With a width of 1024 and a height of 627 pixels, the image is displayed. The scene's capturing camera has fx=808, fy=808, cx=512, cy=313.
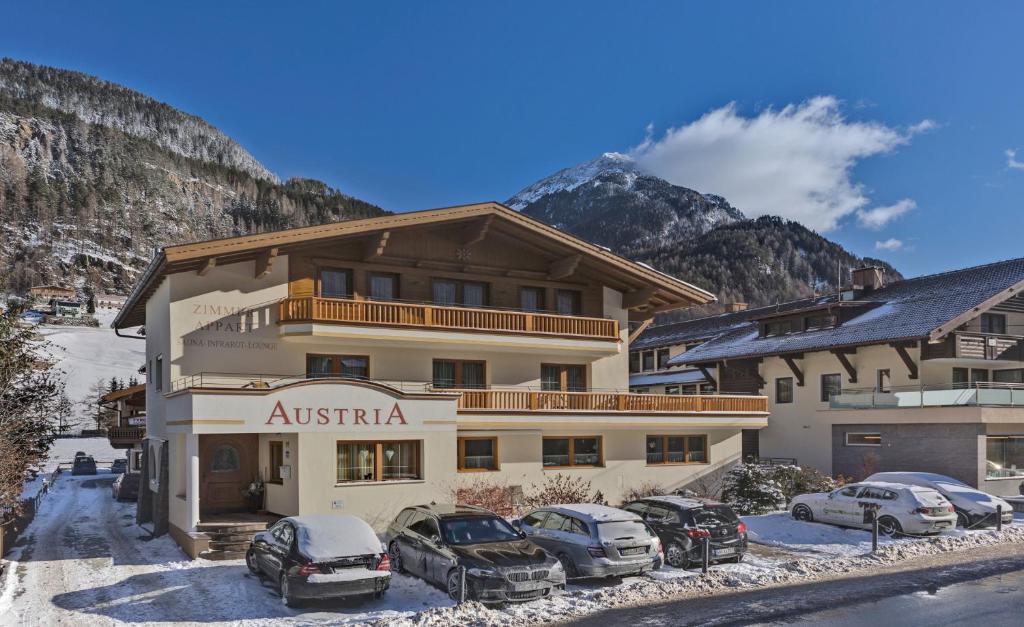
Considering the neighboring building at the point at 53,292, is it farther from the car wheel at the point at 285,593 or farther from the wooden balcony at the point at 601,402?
the car wheel at the point at 285,593

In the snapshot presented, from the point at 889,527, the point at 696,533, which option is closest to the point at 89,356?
the point at 696,533

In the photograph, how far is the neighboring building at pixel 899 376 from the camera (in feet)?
104

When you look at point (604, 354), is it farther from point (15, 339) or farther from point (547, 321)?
point (15, 339)

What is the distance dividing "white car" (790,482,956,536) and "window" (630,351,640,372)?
99.3ft

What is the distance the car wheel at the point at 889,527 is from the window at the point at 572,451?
9.86m

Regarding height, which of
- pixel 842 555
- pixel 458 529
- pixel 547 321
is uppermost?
pixel 547 321

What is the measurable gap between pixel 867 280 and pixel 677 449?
17.3 metres

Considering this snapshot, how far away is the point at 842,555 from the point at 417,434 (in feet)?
38.8

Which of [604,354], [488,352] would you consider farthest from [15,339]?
[604,354]

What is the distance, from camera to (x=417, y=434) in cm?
2359

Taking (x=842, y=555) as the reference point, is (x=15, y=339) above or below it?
above

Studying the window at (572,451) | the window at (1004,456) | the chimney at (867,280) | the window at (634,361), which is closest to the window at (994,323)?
the window at (1004,456)

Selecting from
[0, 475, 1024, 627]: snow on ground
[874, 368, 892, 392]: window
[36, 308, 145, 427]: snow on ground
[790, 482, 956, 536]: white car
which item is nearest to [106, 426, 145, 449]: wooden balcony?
[0, 475, 1024, 627]: snow on ground

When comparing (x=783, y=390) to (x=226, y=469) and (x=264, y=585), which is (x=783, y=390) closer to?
(x=226, y=469)
